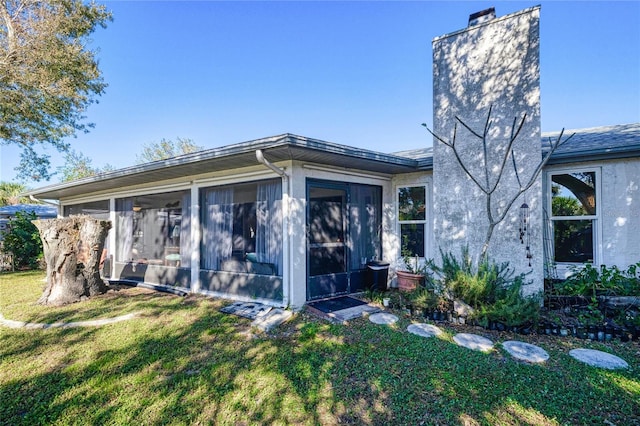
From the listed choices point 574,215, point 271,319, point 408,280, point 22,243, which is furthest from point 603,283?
point 22,243

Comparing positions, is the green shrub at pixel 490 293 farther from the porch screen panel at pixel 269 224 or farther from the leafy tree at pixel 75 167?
the leafy tree at pixel 75 167

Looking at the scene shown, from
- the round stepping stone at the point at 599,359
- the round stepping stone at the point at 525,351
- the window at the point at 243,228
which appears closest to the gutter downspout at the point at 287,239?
the window at the point at 243,228

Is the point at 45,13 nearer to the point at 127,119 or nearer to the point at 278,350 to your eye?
the point at 127,119

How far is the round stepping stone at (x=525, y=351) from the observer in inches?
142

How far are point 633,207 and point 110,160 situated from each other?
38378 mm

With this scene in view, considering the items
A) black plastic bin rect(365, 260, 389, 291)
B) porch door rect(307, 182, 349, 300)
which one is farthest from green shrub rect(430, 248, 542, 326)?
porch door rect(307, 182, 349, 300)

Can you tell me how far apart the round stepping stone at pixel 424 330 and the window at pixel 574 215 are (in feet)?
9.78

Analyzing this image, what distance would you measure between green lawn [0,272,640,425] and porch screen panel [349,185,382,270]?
2059 millimetres

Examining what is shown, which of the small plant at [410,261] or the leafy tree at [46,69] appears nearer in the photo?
the small plant at [410,261]

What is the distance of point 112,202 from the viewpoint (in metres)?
9.23

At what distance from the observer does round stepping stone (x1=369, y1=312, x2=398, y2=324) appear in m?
4.93

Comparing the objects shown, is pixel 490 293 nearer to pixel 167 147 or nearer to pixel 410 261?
pixel 410 261

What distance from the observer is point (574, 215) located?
5.64 metres

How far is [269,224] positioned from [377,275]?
8.08 ft
